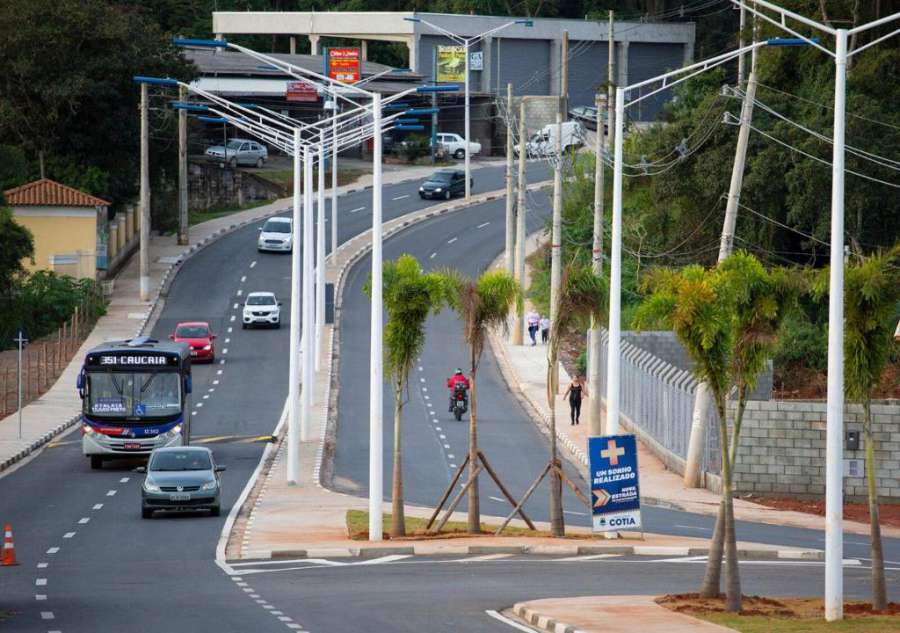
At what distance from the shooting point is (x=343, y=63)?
10831 cm

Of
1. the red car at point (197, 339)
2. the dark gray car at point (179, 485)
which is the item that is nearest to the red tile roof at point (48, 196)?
the red car at point (197, 339)

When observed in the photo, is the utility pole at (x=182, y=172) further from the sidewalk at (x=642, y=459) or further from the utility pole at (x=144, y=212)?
the sidewalk at (x=642, y=459)

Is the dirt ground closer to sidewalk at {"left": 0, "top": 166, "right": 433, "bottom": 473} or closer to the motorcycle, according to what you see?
sidewalk at {"left": 0, "top": 166, "right": 433, "bottom": 473}

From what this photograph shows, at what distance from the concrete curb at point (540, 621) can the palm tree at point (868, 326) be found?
4592 mm

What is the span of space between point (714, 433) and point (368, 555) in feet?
50.0

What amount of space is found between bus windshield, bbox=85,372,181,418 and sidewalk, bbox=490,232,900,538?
11629 millimetres

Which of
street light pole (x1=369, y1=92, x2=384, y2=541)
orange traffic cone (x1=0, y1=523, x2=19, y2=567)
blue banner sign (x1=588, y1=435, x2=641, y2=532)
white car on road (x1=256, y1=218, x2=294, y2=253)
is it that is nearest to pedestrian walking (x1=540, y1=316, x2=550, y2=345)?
white car on road (x1=256, y1=218, x2=294, y2=253)

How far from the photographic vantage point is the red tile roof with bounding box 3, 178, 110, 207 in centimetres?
7688

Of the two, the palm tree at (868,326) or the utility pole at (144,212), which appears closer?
the palm tree at (868,326)

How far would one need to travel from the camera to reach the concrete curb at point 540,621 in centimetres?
2102

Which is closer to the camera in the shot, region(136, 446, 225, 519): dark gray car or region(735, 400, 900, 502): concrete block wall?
region(136, 446, 225, 519): dark gray car

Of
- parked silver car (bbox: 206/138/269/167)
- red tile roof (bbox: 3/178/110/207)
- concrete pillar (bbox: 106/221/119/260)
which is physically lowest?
concrete pillar (bbox: 106/221/119/260)

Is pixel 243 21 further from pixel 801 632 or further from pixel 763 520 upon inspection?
pixel 801 632

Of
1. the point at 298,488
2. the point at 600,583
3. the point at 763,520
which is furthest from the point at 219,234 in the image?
the point at 600,583
